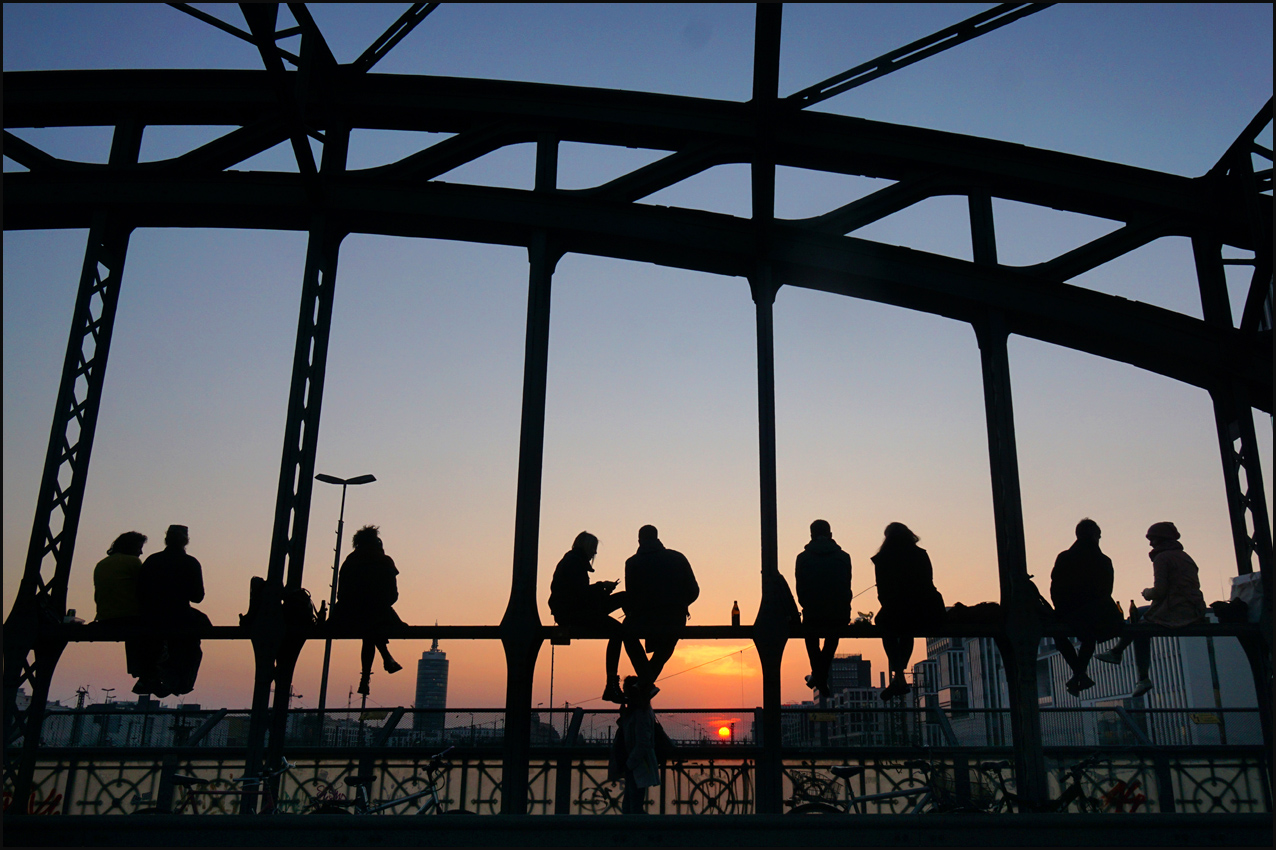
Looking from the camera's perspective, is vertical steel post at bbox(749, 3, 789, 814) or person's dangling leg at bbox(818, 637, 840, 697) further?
person's dangling leg at bbox(818, 637, 840, 697)

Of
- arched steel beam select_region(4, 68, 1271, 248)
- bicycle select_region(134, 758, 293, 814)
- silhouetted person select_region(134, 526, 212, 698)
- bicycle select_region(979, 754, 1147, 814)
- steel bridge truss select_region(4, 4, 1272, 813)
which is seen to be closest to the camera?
bicycle select_region(134, 758, 293, 814)

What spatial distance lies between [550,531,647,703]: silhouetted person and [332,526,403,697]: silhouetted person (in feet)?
4.67

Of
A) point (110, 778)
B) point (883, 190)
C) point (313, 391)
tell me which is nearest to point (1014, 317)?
point (883, 190)

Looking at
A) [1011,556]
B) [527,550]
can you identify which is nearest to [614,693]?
[527,550]

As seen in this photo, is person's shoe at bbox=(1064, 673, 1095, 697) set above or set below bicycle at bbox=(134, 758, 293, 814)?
above

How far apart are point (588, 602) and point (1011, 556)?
3.86m

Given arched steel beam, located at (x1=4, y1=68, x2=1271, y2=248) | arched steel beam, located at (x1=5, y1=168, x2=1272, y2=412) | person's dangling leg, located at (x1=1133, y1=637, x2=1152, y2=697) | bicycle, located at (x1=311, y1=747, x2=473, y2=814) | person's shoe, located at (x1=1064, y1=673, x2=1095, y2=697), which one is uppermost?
arched steel beam, located at (x1=4, y1=68, x2=1271, y2=248)

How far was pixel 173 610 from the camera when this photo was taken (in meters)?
8.24

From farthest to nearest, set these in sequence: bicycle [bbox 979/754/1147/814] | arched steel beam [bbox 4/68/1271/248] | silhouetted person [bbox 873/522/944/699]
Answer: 1. arched steel beam [bbox 4/68/1271/248]
2. silhouetted person [bbox 873/522/944/699]
3. bicycle [bbox 979/754/1147/814]

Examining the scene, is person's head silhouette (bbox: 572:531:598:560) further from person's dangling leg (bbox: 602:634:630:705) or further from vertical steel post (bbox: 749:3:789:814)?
vertical steel post (bbox: 749:3:789:814)

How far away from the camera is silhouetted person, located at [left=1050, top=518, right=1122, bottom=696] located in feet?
26.7

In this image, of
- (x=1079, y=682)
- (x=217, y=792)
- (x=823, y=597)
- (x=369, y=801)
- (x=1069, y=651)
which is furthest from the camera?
(x=369, y=801)

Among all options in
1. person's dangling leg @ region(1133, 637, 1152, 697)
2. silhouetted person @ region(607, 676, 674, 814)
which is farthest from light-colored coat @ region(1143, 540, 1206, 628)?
silhouetted person @ region(607, 676, 674, 814)

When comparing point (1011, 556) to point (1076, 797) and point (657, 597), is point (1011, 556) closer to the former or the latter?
point (1076, 797)
